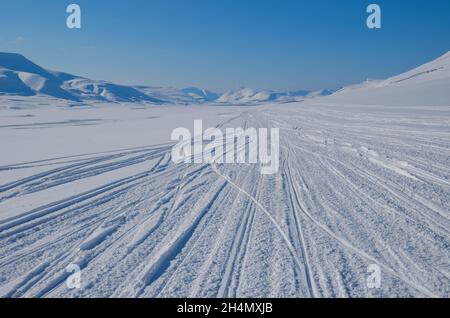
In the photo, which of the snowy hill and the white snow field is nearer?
the white snow field

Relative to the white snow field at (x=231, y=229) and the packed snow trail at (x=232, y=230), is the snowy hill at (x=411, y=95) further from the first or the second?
the packed snow trail at (x=232, y=230)

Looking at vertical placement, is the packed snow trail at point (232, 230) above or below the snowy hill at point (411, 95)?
below

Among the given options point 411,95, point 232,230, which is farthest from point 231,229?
point 411,95

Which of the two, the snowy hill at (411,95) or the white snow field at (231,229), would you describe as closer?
the white snow field at (231,229)

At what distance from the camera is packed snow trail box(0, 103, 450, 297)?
4203 millimetres

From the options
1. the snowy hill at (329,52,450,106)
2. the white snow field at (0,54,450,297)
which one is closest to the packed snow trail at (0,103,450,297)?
the white snow field at (0,54,450,297)

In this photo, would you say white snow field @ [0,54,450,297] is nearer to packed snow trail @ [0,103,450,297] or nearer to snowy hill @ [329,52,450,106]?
packed snow trail @ [0,103,450,297]

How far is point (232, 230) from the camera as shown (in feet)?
19.1

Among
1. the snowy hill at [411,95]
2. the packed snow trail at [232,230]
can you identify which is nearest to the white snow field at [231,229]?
the packed snow trail at [232,230]

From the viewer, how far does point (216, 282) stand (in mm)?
4230

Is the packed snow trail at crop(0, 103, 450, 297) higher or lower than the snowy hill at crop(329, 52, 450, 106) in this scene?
lower

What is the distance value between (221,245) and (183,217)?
1473 mm

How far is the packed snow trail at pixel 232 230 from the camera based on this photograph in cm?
420
